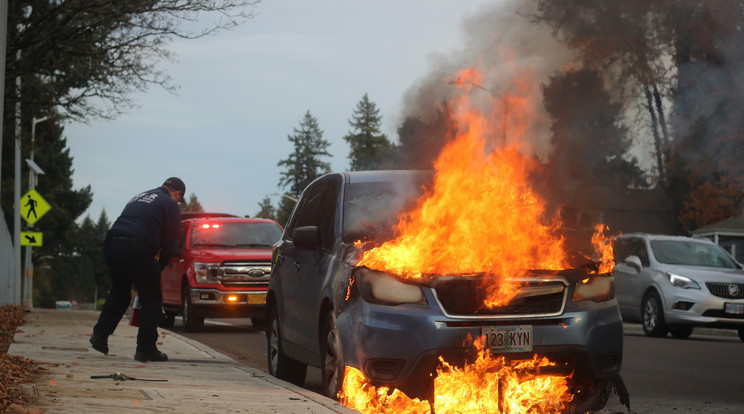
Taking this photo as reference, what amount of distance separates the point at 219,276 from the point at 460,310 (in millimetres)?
11478

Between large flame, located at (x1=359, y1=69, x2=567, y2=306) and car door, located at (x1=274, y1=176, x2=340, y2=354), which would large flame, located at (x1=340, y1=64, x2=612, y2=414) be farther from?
car door, located at (x1=274, y1=176, x2=340, y2=354)

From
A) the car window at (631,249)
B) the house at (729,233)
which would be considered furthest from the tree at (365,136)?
the car window at (631,249)

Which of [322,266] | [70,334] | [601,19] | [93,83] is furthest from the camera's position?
[601,19]

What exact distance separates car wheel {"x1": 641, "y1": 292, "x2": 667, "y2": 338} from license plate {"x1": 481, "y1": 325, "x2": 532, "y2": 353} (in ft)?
39.7

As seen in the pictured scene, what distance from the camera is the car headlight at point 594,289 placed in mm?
7102

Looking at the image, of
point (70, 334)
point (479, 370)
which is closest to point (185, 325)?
point (70, 334)

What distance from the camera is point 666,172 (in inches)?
1810

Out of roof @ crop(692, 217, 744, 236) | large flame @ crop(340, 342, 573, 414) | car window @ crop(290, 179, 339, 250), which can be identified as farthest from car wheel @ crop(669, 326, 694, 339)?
roof @ crop(692, 217, 744, 236)

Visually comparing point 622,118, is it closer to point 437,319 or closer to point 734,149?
point 734,149

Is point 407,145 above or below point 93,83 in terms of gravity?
below

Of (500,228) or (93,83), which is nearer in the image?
(500,228)

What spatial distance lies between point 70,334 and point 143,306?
4886mm

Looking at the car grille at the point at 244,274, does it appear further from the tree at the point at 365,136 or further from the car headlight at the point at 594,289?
the tree at the point at 365,136

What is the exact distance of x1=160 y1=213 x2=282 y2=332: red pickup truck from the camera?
17766 mm
